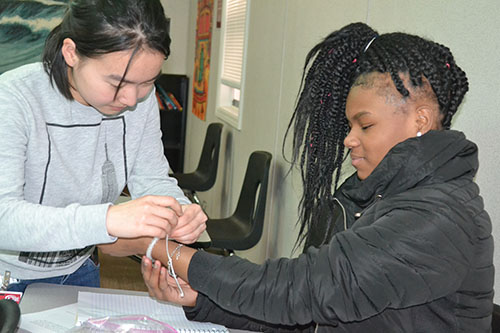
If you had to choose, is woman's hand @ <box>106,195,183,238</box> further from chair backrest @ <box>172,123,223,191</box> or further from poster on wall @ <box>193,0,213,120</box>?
poster on wall @ <box>193,0,213,120</box>

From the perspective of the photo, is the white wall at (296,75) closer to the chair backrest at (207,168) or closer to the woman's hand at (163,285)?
the chair backrest at (207,168)

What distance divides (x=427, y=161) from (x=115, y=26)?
0.75 m

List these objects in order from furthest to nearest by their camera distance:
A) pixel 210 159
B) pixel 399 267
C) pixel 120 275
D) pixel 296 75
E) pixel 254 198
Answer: pixel 210 159
pixel 120 275
pixel 254 198
pixel 296 75
pixel 399 267

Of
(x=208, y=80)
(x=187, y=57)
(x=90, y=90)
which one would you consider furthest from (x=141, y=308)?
(x=187, y=57)

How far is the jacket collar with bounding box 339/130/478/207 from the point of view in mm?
1145

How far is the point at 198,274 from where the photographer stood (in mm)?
1230

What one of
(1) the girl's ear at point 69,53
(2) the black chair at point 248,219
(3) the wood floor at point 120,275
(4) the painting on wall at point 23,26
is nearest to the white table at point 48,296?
(1) the girl's ear at point 69,53

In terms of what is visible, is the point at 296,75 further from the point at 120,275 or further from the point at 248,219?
the point at 120,275

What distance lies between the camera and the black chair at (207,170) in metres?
4.49

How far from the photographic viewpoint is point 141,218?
1.23 meters

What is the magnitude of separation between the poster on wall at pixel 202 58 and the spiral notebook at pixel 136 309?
412 centimetres

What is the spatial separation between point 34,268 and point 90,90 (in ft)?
1.75

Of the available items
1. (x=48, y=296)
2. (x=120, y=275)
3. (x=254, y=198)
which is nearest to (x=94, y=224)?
(x=48, y=296)

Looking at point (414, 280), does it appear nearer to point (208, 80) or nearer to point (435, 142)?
point (435, 142)
